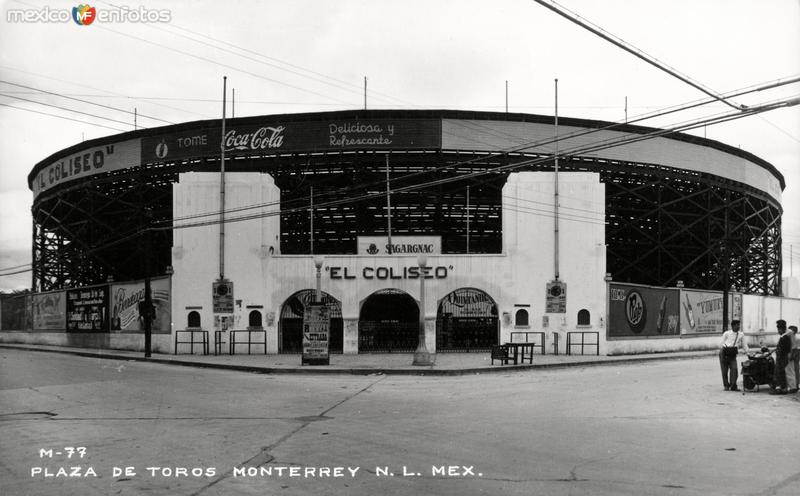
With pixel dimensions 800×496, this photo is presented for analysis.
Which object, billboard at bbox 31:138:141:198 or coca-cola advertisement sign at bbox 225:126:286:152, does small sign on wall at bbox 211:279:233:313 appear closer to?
coca-cola advertisement sign at bbox 225:126:286:152

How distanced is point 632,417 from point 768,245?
1825 inches

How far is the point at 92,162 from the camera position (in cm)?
4403

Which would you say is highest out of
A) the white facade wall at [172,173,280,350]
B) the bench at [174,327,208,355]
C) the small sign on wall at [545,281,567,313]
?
the white facade wall at [172,173,280,350]

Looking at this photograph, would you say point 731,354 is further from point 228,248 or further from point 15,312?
point 15,312

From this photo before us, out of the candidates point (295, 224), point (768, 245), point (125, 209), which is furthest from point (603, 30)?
point (768, 245)

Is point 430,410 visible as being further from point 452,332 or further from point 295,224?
point 295,224

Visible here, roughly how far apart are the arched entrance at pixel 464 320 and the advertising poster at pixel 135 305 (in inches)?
452

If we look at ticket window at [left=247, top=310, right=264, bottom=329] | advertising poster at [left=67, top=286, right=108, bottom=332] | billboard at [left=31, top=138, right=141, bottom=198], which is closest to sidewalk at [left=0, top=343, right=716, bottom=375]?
ticket window at [left=247, top=310, right=264, bottom=329]

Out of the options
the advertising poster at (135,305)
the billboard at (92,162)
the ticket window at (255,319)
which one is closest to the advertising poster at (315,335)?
the ticket window at (255,319)

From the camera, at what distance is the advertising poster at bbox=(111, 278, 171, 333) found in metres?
30.5

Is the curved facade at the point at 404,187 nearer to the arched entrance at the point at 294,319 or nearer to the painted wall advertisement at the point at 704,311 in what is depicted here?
the arched entrance at the point at 294,319

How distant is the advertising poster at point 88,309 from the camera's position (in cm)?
3580

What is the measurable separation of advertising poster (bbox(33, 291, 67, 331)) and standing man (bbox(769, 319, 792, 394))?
3604 cm

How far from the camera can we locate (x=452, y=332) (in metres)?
29.9
